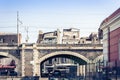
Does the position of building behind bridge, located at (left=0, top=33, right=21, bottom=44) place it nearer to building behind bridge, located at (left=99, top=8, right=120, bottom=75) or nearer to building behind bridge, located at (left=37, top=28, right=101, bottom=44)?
building behind bridge, located at (left=37, top=28, right=101, bottom=44)

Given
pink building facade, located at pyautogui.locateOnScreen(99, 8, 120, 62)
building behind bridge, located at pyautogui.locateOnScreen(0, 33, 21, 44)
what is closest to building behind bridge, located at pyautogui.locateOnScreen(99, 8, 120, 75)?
pink building facade, located at pyautogui.locateOnScreen(99, 8, 120, 62)

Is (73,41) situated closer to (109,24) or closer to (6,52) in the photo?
(6,52)

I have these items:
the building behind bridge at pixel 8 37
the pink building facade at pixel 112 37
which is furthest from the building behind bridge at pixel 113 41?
the building behind bridge at pixel 8 37

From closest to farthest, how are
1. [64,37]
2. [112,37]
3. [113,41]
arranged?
[113,41] → [112,37] → [64,37]

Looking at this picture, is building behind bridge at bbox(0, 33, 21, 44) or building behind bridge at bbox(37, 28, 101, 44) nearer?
building behind bridge at bbox(0, 33, 21, 44)

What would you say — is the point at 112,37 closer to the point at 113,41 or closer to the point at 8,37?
the point at 113,41

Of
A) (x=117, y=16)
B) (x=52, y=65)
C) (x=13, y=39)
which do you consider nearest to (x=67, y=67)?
(x=52, y=65)

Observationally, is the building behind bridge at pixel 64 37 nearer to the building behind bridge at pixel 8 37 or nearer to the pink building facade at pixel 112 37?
the building behind bridge at pixel 8 37

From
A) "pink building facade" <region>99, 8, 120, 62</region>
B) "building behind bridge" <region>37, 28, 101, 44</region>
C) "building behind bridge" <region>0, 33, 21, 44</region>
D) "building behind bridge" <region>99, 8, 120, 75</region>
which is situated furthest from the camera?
"building behind bridge" <region>37, 28, 101, 44</region>

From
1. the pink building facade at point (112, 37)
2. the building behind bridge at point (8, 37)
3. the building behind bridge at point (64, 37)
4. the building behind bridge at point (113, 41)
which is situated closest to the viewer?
the building behind bridge at point (113, 41)

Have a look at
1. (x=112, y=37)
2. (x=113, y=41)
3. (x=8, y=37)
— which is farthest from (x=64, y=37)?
(x=113, y=41)

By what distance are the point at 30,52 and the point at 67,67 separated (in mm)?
33948

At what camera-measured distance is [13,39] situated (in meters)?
93.3

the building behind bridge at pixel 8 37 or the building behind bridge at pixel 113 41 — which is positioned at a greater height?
the building behind bridge at pixel 8 37
